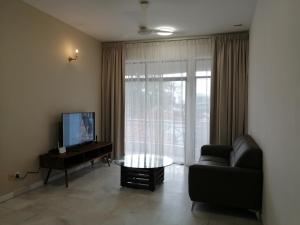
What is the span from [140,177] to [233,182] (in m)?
1.52

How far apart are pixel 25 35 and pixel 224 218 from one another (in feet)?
12.0

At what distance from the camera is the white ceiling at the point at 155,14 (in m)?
3.68

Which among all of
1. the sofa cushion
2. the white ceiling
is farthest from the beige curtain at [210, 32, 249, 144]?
the sofa cushion

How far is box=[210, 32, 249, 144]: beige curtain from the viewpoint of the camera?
192 inches

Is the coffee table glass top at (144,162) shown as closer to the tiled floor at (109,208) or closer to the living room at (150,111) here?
the living room at (150,111)

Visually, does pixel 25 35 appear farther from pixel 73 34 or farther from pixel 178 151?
pixel 178 151

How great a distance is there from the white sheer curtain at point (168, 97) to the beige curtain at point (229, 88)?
0.19m

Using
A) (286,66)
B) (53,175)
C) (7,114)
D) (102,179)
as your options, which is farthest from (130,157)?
(286,66)

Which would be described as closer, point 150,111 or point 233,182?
point 233,182

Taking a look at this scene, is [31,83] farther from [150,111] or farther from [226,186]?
[226,186]

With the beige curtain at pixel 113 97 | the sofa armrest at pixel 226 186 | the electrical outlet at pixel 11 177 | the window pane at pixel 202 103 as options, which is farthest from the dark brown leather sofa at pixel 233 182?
the beige curtain at pixel 113 97

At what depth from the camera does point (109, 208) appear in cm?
329

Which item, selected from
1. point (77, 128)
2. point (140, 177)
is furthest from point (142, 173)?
point (77, 128)

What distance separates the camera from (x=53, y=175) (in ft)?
14.4
